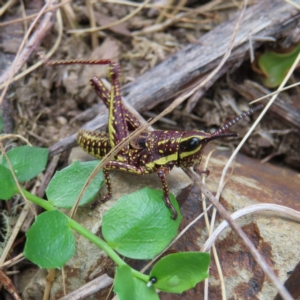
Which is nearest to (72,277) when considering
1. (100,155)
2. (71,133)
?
(100,155)

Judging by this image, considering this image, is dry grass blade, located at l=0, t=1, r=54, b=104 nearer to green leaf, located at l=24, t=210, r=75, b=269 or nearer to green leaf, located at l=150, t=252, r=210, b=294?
green leaf, located at l=24, t=210, r=75, b=269

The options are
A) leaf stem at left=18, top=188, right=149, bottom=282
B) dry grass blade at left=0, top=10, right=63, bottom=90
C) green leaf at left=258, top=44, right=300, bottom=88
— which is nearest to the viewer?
leaf stem at left=18, top=188, right=149, bottom=282

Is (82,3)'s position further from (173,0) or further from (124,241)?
(124,241)

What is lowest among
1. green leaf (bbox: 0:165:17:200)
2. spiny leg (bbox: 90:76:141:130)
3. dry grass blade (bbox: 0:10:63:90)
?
green leaf (bbox: 0:165:17:200)

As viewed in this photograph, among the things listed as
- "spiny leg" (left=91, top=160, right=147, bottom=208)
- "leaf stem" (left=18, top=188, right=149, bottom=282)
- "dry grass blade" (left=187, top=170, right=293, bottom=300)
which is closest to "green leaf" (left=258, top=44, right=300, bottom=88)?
"dry grass blade" (left=187, top=170, right=293, bottom=300)

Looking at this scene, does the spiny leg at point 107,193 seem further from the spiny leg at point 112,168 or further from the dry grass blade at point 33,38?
the dry grass blade at point 33,38

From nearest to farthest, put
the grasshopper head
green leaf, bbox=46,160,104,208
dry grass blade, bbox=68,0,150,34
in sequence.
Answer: green leaf, bbox=46,160,104,208
the grasshopper head
dry grass blade, bbox=68,0,150,34

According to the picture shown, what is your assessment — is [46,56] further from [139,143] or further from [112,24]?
[139,143]
